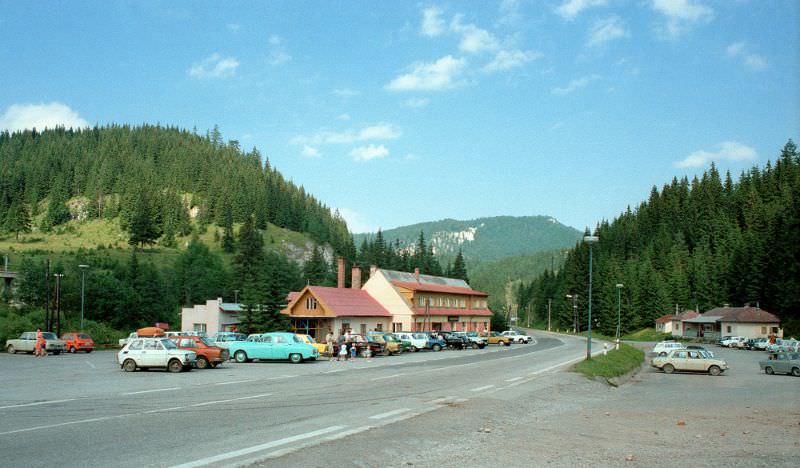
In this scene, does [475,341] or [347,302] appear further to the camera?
[347,302]

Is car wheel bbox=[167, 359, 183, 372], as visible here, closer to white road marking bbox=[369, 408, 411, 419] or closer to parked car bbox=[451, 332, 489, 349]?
white road marking bbox=[369, 408, 411, 419]

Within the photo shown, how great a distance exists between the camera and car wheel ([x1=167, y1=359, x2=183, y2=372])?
29.2 metres

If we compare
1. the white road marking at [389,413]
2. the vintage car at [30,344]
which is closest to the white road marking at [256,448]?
the white road marking at [389,413]

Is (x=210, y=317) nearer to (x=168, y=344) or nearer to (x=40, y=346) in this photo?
(x=40, y=346)

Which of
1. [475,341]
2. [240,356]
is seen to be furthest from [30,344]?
[475,341]

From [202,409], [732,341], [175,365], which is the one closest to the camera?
[202,409]

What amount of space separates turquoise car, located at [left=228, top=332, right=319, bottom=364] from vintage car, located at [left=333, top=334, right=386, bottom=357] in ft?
18.2

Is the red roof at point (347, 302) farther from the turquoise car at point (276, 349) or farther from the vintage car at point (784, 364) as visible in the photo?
the vintage car at point (784, 364)

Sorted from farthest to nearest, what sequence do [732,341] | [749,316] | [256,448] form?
[749,316]
[732,341]
[256,448]

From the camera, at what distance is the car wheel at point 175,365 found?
29172 mm

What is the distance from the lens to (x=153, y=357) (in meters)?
29.1

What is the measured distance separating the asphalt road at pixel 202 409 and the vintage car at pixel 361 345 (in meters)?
13.6

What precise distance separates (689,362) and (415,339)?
24.0 meters

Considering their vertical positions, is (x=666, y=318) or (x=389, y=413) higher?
(x=389, y=413)
